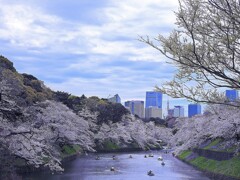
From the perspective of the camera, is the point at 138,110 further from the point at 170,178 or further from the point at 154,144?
the point at 170,178

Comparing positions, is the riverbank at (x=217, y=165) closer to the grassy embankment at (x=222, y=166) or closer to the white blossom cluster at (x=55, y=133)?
the grassy embankment at (x=222, y=166)

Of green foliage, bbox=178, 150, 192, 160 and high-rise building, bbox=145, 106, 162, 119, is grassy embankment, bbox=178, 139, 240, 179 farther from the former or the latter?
high-rise building, bbox=145, 106, 162, 119

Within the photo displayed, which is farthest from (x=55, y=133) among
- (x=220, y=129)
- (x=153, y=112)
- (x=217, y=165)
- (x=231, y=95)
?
(x=153, y=112)

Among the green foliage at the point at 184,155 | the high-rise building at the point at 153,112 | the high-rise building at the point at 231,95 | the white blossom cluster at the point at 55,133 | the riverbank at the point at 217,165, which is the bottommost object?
the green foliage at the point at 184,155

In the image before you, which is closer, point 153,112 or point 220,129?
point 220,129

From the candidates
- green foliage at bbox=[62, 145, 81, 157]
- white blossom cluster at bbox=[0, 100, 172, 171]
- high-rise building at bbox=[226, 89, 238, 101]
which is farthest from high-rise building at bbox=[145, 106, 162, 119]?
high-rise building at bbox=[226, 89, 238, 101]

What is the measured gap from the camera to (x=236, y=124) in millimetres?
22719

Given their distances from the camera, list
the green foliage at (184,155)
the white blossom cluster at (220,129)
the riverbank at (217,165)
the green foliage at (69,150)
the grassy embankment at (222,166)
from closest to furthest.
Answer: the white blossom cluster at (220,129) → the grassy embankment at (222,166) → the riverbank at (217,165) → the green foliage at (69,150) → the green foliage at (184,155)

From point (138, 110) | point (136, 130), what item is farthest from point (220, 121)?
point (138, 110)

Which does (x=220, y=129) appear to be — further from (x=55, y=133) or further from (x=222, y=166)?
(x=55, y=133)

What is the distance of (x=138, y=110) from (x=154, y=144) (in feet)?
244

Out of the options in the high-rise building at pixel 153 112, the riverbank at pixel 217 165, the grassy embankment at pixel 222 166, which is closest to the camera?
the grassy embankment at pixel 222 166

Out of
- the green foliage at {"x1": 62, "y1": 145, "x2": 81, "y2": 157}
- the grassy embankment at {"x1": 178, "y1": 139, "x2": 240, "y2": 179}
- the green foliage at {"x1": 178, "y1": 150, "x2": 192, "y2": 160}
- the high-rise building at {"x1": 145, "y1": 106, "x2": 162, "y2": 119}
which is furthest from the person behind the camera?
the high-rise building at {"x1": 145, "y1": 106, "x2": 162, "y2": 119}

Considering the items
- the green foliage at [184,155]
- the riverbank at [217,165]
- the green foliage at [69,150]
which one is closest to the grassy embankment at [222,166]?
the riverbank at [217,165]
